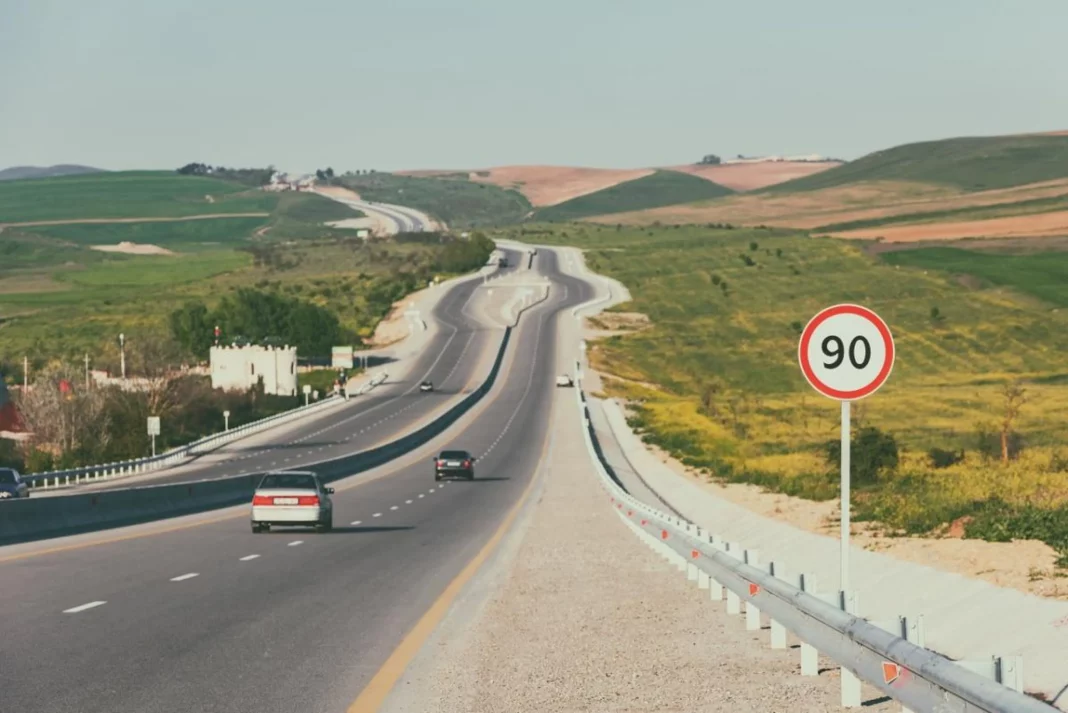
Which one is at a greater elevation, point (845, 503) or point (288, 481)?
point (845, 503)

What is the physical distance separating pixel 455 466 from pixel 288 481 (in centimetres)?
3035

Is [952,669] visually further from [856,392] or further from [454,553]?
[454,553]

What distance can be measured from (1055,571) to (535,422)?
8951cm

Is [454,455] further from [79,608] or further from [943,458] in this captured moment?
[79,608]

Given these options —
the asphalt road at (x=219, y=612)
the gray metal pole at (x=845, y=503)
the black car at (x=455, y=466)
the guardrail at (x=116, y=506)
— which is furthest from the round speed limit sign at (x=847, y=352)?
the black car at (x=455, y=466)

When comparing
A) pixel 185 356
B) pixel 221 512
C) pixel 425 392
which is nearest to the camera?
pixel 221 512

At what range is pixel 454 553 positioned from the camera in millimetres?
29953

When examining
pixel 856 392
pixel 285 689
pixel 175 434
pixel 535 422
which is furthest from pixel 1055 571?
pixel 175 434

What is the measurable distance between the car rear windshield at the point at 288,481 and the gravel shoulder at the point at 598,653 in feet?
30.8

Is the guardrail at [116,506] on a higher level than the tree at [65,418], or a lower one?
higher

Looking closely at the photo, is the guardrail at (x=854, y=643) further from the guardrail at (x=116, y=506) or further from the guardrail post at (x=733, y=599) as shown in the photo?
the guardrail at (x=116, y=506)

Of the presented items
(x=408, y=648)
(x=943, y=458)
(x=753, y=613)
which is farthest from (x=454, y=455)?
(x=408, y=648)

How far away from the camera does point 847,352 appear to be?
601 inches

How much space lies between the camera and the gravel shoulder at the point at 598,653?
13.0m
